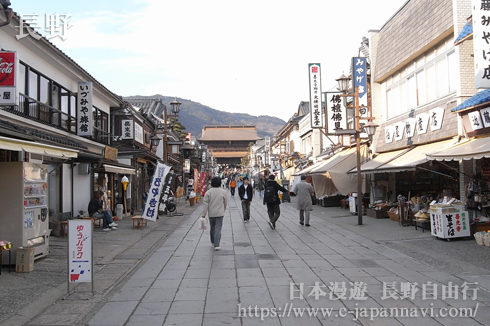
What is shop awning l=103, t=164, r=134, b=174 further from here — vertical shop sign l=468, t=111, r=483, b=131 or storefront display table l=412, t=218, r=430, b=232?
vertical shop sign l=468, t=111, r=483, b=131

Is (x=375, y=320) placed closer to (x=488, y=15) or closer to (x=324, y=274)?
(x=324, y=274)

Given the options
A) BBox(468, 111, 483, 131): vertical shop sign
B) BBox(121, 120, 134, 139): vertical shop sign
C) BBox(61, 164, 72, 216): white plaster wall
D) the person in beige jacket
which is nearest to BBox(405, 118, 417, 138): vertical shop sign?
BBox(468, 111, 483, 131): vertical shop sign

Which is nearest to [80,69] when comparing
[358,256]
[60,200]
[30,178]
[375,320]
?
[60,200]

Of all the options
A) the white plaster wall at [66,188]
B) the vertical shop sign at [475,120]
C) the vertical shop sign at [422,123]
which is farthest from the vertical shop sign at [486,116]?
the white plaster wall at [66,188]

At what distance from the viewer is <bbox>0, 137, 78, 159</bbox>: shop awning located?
6.73 meters

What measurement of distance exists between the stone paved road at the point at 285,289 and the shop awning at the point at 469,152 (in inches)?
102

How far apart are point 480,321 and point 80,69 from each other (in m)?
14.6

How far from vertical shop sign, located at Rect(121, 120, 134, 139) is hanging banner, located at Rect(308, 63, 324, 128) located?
9.84 metres

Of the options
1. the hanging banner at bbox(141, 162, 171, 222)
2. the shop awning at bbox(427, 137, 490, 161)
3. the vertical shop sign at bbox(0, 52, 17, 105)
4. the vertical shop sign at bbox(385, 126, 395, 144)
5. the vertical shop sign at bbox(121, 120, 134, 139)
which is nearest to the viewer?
the shop awning at bbox(427, 137, 490, 161)

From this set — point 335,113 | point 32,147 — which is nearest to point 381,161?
point 335,113

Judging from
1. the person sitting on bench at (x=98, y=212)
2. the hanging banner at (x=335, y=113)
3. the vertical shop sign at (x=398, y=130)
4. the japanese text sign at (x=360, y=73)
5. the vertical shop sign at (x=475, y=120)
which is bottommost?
the person sitting on bench at (x=98, y=212)

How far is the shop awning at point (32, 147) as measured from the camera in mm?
6730

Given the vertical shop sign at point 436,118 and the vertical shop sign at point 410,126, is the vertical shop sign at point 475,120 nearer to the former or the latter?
the vertical shop sign at point 436,118

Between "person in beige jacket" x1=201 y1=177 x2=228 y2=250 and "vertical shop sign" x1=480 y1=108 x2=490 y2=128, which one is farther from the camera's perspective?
"vertical shop sign" x1=480 y1=108 x2=490 y2=128
